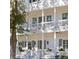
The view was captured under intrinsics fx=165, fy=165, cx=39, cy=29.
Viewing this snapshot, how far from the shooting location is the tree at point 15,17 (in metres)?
1.71

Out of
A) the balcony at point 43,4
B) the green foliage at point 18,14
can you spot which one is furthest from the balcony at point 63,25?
the green foliage at point 18,14

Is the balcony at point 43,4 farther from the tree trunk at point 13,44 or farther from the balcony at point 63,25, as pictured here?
the tree trunk at point 13,44

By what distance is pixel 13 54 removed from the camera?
5.57 feet

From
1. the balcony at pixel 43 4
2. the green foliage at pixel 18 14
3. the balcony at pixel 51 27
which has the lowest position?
the balcony at pixel 51 27

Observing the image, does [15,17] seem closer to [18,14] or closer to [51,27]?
[18,14]

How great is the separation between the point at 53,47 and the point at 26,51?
11.6 inches

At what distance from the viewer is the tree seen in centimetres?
171

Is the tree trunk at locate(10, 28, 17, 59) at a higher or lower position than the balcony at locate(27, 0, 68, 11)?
lower

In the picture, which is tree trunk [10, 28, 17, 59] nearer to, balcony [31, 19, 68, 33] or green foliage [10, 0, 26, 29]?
green foliage [10, 0, 26, 29]

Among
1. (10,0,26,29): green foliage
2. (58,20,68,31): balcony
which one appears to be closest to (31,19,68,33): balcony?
(58,20,68,31): balcony

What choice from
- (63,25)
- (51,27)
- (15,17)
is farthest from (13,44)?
(63,25)

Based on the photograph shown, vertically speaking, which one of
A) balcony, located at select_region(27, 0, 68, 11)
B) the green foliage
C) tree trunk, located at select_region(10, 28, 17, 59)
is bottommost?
tree trunk, located at select_region(10, 28, 17, 59)
